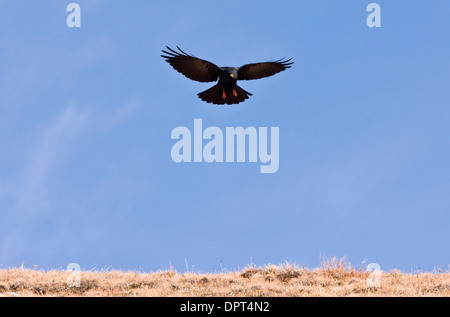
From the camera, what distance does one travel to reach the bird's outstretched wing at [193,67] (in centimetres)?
1447

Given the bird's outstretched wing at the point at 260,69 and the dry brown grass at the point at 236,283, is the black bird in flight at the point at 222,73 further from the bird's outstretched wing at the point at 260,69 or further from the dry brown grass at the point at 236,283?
the dry brown grass at the point at 236,283

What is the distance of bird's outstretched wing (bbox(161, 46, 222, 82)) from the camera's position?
14469 millimetres

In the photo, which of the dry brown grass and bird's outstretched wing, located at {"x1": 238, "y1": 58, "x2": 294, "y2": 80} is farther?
bird's outstretched wing, located at {"x1": 238, "y1": 58, "x2": 294, "y2": 80}

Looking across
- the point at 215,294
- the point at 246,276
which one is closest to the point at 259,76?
the point at 246,276

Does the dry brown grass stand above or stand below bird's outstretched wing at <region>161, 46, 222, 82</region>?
below

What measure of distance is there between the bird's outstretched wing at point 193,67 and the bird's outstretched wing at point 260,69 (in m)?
0.77

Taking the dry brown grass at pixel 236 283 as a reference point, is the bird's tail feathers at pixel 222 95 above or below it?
above

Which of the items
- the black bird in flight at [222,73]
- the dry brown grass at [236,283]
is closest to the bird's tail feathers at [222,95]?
the black bird in flight at [222,73]

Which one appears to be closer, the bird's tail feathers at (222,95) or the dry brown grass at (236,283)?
the dry brown grass at (236,283)

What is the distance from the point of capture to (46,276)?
12047mm

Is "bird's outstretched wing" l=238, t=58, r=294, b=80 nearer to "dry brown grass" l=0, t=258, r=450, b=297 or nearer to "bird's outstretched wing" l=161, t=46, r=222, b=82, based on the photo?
"bird's outstretched wing" l=161, t=46, r=222, b=82

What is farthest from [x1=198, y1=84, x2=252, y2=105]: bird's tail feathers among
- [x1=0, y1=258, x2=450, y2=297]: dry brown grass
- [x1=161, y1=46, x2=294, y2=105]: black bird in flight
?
[x1=0, y1=258, x2=450, y2=297]: dry brown grass
